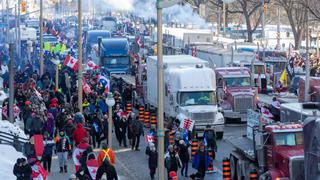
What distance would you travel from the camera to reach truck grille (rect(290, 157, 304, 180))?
947 inches

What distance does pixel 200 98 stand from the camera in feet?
127

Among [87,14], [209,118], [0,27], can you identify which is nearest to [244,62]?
[209,118]

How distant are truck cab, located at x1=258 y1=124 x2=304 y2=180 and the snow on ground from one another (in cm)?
650

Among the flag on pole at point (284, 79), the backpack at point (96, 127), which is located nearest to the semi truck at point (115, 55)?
the flag on pole at point (284, 79)

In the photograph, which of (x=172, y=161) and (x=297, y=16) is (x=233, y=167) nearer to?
(x=172, y=161)

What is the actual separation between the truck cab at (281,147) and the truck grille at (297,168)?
0.73 feet

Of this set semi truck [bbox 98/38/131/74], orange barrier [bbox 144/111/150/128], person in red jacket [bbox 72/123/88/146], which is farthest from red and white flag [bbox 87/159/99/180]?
semi truck [bbox 98/38/131/74]

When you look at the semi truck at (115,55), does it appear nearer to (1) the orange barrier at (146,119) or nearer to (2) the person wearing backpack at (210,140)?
(1) the orange barrier at (146,119)

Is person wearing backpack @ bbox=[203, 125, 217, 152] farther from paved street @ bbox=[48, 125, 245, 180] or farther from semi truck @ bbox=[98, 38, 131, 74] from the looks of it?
semi truck @ bbox=[98, 38, 131, 74]

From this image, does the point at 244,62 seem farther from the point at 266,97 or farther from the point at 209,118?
the point at 209,118

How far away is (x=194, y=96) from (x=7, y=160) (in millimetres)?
10426

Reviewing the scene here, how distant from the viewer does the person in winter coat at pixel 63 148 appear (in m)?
29.5

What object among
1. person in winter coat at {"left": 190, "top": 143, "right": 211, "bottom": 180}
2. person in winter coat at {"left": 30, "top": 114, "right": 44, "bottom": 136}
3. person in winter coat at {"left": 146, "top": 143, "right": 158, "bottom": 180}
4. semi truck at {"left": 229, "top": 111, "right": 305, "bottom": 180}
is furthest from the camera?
person in winter coat at {"left": 30, "top": 114, "right": 44, "bottom": 136}

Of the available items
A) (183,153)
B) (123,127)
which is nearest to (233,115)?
(123,127)
